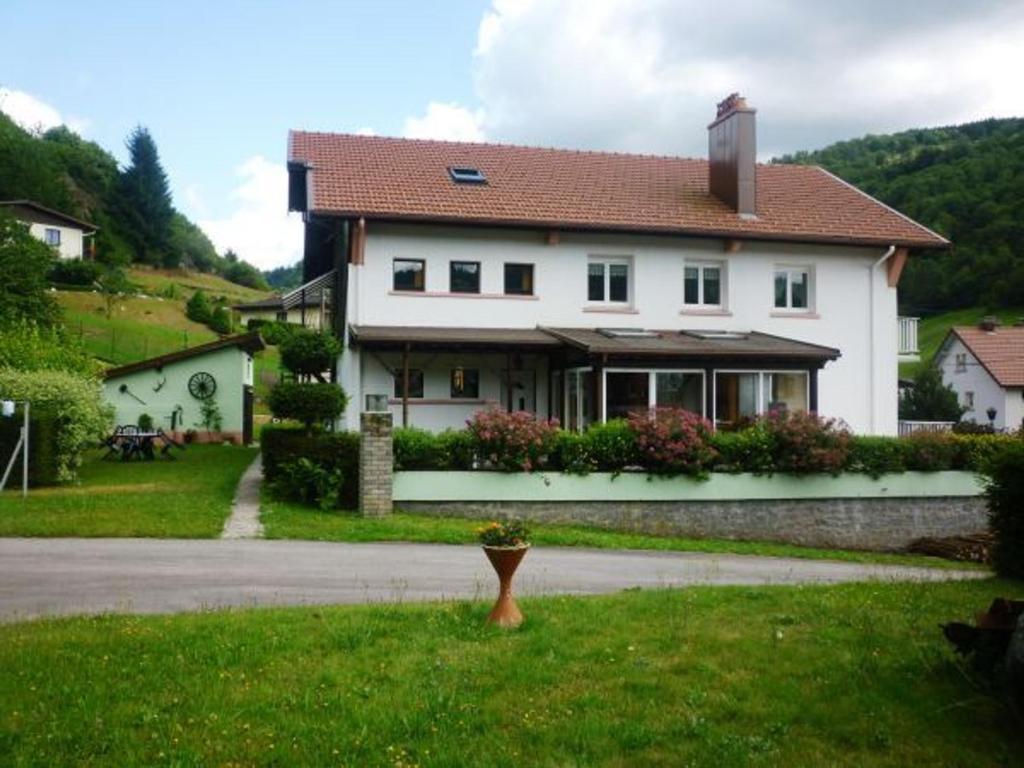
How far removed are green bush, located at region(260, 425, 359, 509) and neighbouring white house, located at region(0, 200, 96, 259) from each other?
208 feet

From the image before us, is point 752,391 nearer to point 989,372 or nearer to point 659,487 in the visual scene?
point 659,487

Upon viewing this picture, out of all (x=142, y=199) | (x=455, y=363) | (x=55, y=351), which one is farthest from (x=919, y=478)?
(x=142, y=199)

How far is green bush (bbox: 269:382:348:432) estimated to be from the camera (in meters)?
17.0

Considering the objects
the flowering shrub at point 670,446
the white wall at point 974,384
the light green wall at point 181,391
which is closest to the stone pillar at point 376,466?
the flowering shrub at point 670,446

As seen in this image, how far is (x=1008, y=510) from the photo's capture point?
32.8 feet

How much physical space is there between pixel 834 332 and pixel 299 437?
1614 cm

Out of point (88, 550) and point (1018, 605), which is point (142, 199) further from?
point (1018, 605)

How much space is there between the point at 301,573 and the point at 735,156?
2009 cm

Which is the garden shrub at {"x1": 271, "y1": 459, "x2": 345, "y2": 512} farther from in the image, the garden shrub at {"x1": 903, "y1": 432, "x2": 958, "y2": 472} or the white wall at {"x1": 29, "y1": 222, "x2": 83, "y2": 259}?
the white wall at {"x1": 29, "y1": 222, "x2": 83, "y2": 259}

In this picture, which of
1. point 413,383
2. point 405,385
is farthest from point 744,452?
point 413,383

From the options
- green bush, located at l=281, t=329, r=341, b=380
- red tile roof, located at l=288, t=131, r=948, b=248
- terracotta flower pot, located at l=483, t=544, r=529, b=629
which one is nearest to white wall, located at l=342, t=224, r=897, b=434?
red tile roof, located at l=288, t=131, r=948, b=248

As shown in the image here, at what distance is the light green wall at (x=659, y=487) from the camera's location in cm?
1667

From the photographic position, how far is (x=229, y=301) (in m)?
78.2

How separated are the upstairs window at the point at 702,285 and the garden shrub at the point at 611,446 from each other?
8.68m
